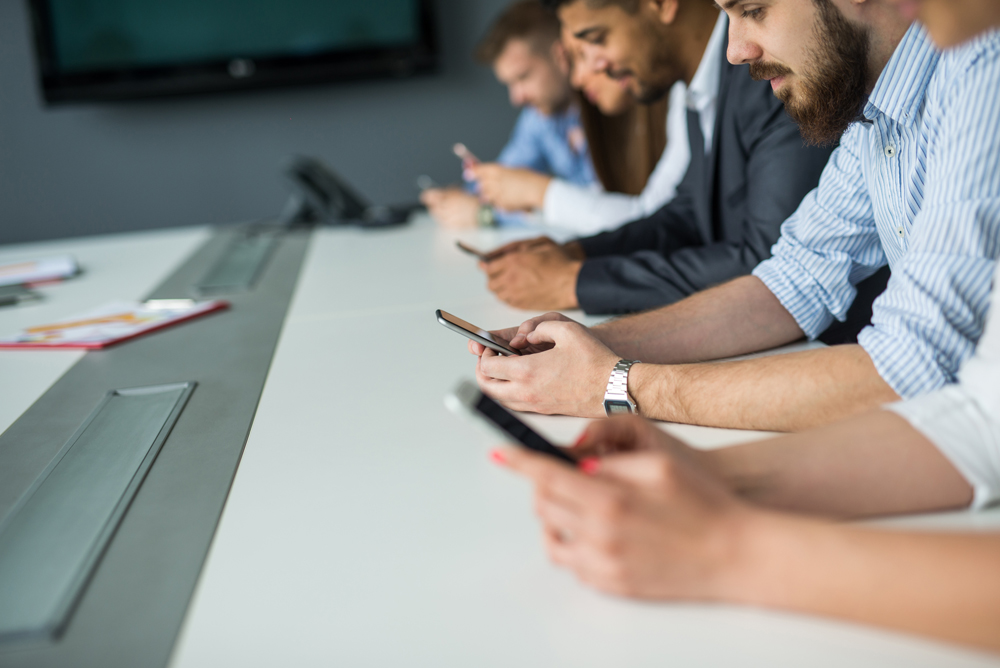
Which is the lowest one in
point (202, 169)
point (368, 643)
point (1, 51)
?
point (368, 643)

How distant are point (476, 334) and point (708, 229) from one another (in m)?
0.78

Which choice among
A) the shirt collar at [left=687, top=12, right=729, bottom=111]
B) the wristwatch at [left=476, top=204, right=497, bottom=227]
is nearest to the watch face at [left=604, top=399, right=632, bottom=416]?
the shirt collar at [left=687, top=12, right=729, bottom=111]

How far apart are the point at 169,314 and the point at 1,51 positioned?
290 cm

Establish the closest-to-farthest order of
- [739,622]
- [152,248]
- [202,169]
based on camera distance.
→ [739,622], [152,248], [202,169]

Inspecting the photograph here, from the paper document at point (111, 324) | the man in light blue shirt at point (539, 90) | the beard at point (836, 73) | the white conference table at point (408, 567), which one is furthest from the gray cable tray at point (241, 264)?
the beard at point (836, 73)

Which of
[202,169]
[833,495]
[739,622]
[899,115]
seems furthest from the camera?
[202,169]

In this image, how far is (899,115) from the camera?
864 millimetres

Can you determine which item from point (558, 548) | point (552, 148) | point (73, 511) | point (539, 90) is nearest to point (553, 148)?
point (552, 148)

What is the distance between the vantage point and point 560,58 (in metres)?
2.86

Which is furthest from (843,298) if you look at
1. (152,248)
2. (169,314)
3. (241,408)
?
(152,248)

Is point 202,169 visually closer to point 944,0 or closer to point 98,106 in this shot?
point 98,106

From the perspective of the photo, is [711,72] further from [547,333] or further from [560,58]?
[560,58]

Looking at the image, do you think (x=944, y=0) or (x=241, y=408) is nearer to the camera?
(x=944, y=0)

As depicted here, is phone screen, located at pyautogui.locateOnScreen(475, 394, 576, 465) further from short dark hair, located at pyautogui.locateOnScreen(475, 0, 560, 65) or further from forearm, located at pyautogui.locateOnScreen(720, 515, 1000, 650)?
short dark hair, located at pyautogui.locateOnScreen(475, 0, 560, 65)
